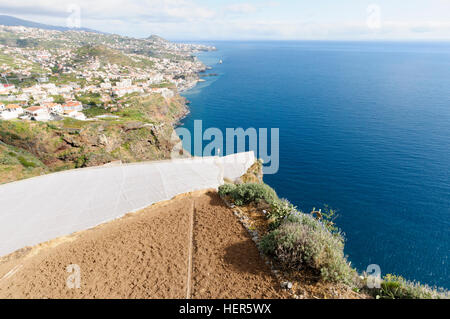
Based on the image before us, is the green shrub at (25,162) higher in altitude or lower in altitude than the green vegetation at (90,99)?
lower

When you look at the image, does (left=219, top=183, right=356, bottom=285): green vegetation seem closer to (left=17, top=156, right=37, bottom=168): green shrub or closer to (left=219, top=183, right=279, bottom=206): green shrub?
(left=219, top=183, right=279, bottom=206): green shrub

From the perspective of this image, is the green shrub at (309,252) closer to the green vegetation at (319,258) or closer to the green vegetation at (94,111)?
the green vegetation at (319,258)

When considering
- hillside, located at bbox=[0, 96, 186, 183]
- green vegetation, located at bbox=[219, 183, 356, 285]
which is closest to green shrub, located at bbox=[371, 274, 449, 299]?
green vegetation, located at bbox=[219, 183, 356, 285]

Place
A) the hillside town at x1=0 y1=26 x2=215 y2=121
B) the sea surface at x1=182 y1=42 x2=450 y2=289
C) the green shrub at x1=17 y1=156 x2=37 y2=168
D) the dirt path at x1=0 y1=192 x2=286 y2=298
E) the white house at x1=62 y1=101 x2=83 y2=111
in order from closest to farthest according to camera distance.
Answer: the dirt path at x1=0 y1=192 x2=286 y2=298, the sea surface at x1=182 y1=42 x2=450 y2=289, the green shrub at x1=17 y1=156 x2=37 y2=168, the hillside town at x1=0 y1=26 x2=215 y2=121, the white house at x1=62 y1=101 x2=83 y2=111

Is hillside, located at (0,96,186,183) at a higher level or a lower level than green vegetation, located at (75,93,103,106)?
lower

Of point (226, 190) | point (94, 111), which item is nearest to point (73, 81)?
point (94, 111)

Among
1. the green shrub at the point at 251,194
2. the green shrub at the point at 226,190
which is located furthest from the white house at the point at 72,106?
the green shrub at the point at 251,194
